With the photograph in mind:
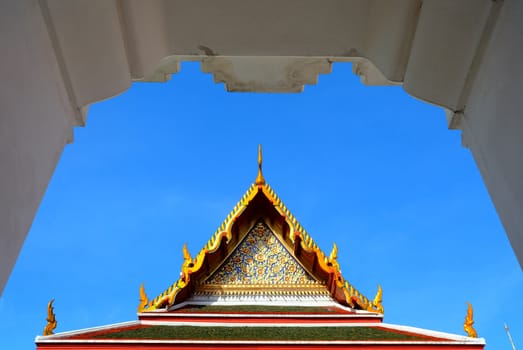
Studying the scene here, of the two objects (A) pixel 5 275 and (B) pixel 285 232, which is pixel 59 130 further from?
(B) pixel 285 232

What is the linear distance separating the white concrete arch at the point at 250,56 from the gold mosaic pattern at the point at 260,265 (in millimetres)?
6259

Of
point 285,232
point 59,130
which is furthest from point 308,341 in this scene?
point 285,232

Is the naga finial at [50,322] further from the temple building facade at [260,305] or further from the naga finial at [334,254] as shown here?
the naga finial at [334,254]

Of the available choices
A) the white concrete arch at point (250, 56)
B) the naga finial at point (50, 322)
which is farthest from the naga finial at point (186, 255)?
the white concrete arch at point (250, 56)

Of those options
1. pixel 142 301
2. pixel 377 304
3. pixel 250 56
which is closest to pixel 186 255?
pixel 142 301

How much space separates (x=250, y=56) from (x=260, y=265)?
6.63m

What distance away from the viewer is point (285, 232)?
27.5 ft

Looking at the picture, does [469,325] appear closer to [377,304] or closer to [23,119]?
[377,304]

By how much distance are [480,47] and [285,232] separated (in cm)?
712

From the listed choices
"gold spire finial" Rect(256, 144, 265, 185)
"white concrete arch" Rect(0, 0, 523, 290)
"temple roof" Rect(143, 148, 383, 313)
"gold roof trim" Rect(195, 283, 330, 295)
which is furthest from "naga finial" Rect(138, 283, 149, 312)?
"white concrete arch" Rect(0, 0, 523, 290)

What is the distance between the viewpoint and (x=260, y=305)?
23.4ft

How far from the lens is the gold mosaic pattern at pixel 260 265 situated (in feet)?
25.6

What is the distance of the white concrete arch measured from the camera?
1.25 meters

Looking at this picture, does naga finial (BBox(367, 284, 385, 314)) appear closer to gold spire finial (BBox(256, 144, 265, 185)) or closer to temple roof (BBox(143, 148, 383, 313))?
temple roof (BBox(143, 148, 383, 313))
